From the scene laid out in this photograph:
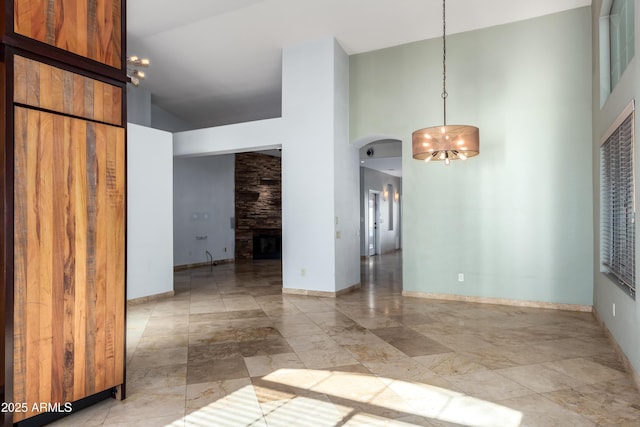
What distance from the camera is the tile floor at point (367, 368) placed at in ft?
8.02

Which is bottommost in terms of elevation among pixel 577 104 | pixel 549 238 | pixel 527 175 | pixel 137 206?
pixel 549 238

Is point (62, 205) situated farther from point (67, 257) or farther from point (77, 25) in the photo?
point (77, 25)

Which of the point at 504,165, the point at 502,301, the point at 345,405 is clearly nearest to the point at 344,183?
the point at 504,165

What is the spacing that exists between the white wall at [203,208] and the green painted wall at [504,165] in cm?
588

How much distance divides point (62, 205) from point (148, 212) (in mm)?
3819

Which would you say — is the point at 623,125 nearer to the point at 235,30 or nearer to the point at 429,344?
the point at 429,344

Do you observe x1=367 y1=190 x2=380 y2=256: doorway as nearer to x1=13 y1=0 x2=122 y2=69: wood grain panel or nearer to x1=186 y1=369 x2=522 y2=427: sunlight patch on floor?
x1=186 y1=369 x2=522 y2=427: sunlight patch on floor

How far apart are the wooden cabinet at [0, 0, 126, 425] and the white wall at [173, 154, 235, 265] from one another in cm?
743

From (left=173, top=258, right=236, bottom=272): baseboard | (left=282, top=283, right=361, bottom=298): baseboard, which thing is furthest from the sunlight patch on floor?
(left=173, top=258, right=236, bottom=272): baseboard

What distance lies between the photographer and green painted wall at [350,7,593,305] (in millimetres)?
5188

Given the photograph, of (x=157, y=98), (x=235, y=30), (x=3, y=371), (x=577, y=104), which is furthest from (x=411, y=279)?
(x=157, y=98)

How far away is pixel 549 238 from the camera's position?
530cm

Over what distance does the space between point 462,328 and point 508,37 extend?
4.16 meters

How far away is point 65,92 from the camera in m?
2.32
